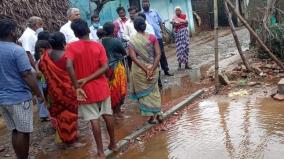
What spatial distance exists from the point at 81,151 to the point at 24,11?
18.5 ft

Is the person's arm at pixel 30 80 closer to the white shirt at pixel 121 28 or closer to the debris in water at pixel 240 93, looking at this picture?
the debris in water at pixel 240 93

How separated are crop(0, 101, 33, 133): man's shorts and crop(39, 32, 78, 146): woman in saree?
0.84m

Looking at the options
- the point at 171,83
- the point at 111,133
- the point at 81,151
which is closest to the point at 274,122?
the point at 111,133

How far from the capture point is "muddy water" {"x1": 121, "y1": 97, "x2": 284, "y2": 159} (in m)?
5.27

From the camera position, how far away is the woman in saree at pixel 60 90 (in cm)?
594

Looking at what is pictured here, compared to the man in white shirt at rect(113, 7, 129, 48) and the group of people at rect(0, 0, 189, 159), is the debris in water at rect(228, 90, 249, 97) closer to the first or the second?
the group of people at rect(0, 0, 189, 159)

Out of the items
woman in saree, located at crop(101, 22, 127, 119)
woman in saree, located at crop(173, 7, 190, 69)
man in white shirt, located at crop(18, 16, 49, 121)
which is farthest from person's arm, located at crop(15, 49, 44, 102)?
woman in saree, located at crop(173, 7, 190, 69)

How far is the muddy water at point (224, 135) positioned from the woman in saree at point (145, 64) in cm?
55

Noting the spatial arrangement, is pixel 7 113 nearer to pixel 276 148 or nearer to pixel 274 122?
pixel 276 148

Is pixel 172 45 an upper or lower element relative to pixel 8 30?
lower

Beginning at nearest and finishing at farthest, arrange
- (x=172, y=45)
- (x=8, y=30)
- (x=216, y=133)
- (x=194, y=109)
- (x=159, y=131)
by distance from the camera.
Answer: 1. (x=8, y=30)
2. (x=216, y=133)
3. (x=159, y=131)
4. (x=194, y=109)
5. (x=172, y=45)

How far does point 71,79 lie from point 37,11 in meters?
6.26

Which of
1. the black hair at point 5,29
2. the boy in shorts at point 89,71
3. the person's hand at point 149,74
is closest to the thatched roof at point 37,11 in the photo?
the person's hand at point 149,74

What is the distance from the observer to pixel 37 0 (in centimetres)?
1117
